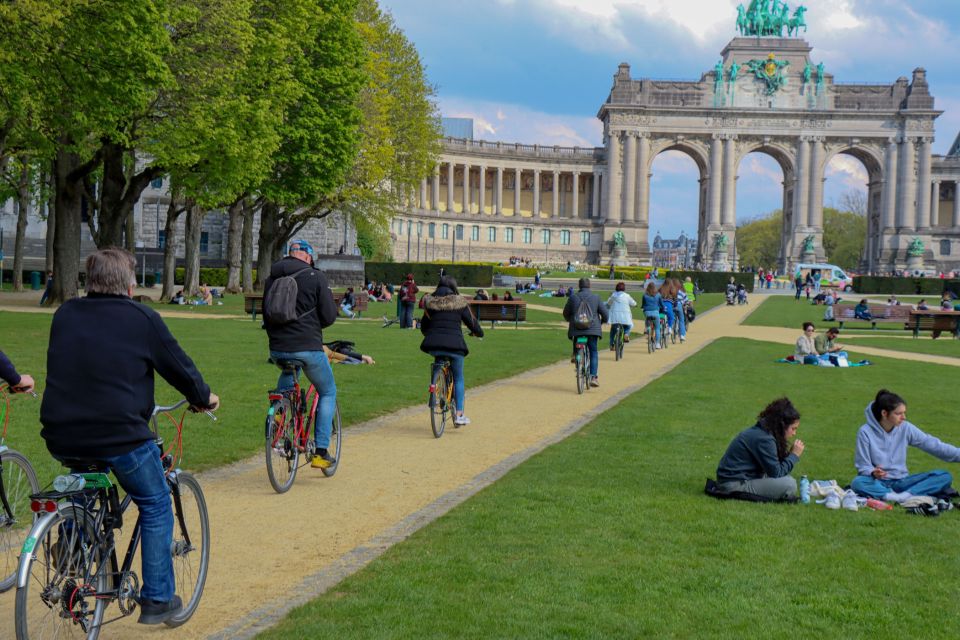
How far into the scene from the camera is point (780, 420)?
9711mm

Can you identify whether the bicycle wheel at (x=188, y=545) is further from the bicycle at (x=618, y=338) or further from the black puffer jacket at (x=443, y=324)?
the bicycle at (x=618, y=338)

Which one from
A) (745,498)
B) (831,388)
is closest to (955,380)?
(831,388)

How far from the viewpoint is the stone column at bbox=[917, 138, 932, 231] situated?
11794 cm

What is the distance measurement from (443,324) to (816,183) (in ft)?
367

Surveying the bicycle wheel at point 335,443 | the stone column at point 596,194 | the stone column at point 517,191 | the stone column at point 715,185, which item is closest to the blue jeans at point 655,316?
the bicycle wheel at point 335,443

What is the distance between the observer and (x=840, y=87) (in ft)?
397

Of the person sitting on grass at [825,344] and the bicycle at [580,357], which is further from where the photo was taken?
the person sitting on grass at [825,344]

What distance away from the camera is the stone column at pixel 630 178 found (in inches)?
4688

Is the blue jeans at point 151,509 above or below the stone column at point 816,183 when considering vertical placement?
below

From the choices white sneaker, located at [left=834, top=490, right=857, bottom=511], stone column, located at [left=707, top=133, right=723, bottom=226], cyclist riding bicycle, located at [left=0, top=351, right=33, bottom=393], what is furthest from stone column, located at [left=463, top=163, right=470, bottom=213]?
cyclist riding bicycle, located at [left=0, top=351, right=33, bottom=393]

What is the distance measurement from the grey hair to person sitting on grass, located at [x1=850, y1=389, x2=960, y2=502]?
7.36m

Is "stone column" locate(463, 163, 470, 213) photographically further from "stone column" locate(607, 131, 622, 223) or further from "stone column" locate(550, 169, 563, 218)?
"stone column" locate(607, 131, 622, 223)

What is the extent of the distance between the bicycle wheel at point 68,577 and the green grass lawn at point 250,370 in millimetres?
4824

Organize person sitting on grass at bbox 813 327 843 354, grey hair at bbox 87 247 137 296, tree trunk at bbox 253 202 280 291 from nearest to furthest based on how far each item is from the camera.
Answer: grey hair at bbox 87 247 137 296 → person sitting on grass at bbox 813 327 843 354 → tree trunk at bbox 253 202 280 291
